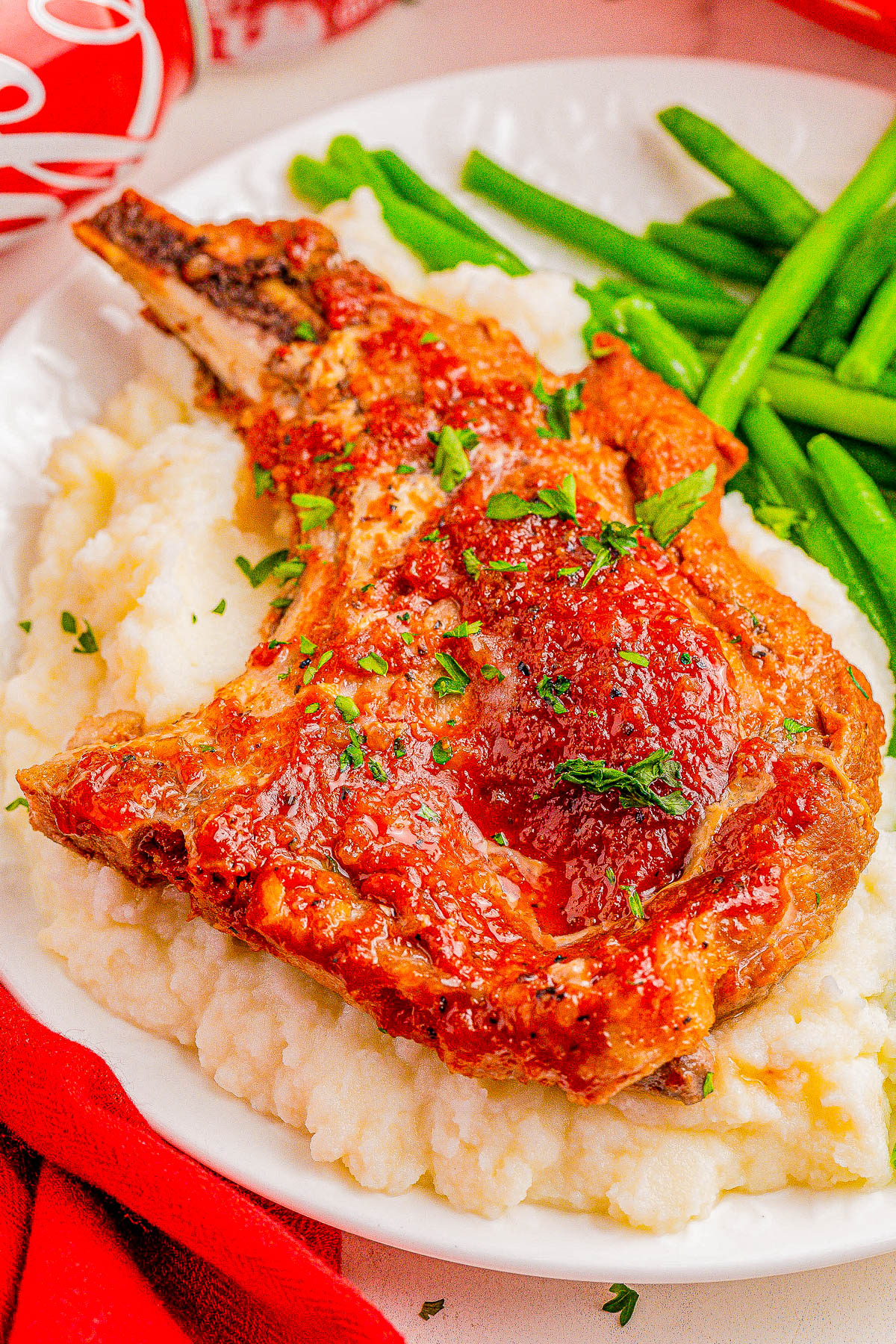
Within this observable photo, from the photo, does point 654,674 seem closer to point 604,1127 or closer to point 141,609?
point 604,1127

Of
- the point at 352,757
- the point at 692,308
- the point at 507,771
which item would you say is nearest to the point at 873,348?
the point at 692,308

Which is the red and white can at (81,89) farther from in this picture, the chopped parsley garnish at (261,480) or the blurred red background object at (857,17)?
the blurred red background object at (857,17)

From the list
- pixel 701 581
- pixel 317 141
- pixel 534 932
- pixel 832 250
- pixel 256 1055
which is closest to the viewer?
pixel 534 932

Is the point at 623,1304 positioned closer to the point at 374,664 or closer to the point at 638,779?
the point at 638,779

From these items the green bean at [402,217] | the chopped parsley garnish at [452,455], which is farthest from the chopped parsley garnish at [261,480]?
the green bean at [402,217]

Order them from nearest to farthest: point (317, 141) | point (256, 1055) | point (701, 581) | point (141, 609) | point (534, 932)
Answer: point (534, 932)
point (256, 1055)
point (701, 581)
point (141, 609)
point (317, 141)

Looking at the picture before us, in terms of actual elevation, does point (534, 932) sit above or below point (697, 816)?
below

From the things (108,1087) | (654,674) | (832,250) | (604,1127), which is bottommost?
(108,1087)

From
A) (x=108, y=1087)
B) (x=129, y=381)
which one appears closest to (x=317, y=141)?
(x=129, y=381)
